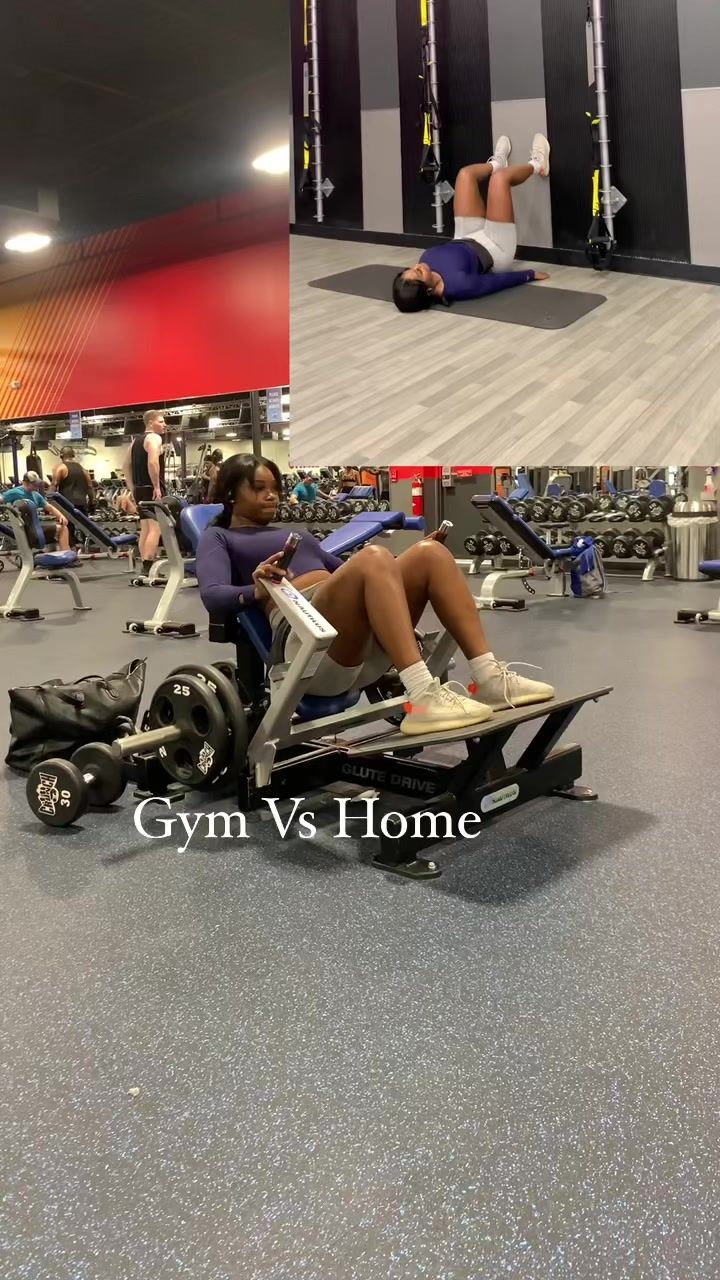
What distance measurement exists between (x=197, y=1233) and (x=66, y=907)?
0.81 metres

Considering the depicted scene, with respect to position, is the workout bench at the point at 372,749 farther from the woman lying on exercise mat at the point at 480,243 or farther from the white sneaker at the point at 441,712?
the woman lying on exercise mat at the point at 480,243

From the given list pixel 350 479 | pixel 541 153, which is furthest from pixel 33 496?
pixel 541 153

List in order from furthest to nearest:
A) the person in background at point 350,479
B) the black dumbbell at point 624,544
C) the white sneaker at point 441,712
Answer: the person in background at point 350,479 < the black dumbbell at point 624,544 < the white sneaker at point 441,712

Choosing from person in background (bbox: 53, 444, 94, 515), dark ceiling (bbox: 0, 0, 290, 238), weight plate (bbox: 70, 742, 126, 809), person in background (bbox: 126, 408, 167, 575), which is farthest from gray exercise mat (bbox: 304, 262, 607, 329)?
person in background (bbox: 53, 444, 94, 515)

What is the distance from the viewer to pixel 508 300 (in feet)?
14.6

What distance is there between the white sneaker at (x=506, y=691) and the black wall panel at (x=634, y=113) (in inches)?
143

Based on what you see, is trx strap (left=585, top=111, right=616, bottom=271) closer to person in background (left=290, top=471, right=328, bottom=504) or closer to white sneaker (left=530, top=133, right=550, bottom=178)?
white sneaker (left=530, top=133, right=550, bottom=178)

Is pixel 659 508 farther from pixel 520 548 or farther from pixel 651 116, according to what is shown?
pixel 651 116

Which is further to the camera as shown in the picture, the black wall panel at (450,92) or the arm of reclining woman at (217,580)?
the black wall panel at (450,92)

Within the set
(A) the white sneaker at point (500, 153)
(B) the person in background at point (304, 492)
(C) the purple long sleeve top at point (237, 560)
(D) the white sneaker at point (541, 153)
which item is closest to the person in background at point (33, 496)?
(B) the person in background at point (304, 492)

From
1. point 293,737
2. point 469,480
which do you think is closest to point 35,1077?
point 293,737

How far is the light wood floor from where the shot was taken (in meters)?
3.38

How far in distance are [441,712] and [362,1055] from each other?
720 millimetres

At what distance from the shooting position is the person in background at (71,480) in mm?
8047
